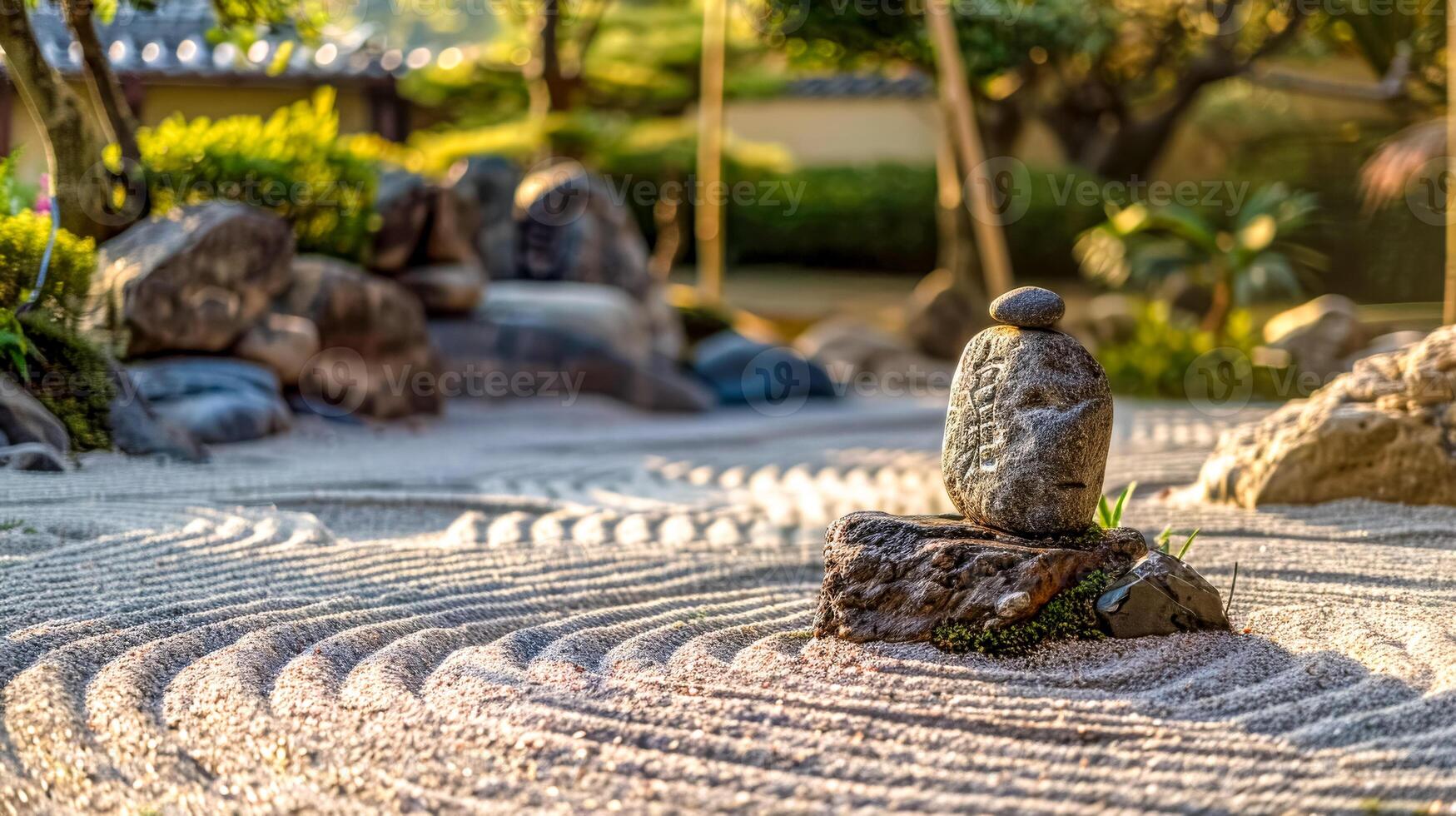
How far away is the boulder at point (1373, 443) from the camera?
5004 mm

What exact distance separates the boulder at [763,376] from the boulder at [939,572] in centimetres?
650

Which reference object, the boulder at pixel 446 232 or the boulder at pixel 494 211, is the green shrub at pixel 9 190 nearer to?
the boulder at pixel 446 232

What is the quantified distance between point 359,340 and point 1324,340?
263 inches

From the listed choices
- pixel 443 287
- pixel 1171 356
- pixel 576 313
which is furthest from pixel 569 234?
pixel 1171 356

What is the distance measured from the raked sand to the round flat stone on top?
2.73 ft

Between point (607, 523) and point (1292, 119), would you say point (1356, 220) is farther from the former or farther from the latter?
point (607, 523)

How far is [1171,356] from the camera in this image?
10070 mm

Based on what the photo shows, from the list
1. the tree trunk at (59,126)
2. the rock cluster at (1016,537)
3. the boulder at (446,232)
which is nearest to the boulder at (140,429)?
the tree trunk at (59,126)

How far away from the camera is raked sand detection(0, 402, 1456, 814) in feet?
8.41

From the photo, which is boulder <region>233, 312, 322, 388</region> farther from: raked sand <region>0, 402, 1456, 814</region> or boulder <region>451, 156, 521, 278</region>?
boulder <region>451, 156, 521, 278</region>

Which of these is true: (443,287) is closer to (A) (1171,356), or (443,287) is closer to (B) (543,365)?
(B) (543,365)

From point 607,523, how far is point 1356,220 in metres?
11.0

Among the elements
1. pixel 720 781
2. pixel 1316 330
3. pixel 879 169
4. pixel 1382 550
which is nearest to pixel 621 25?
pixel 879 169

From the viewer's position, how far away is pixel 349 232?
873 cm
